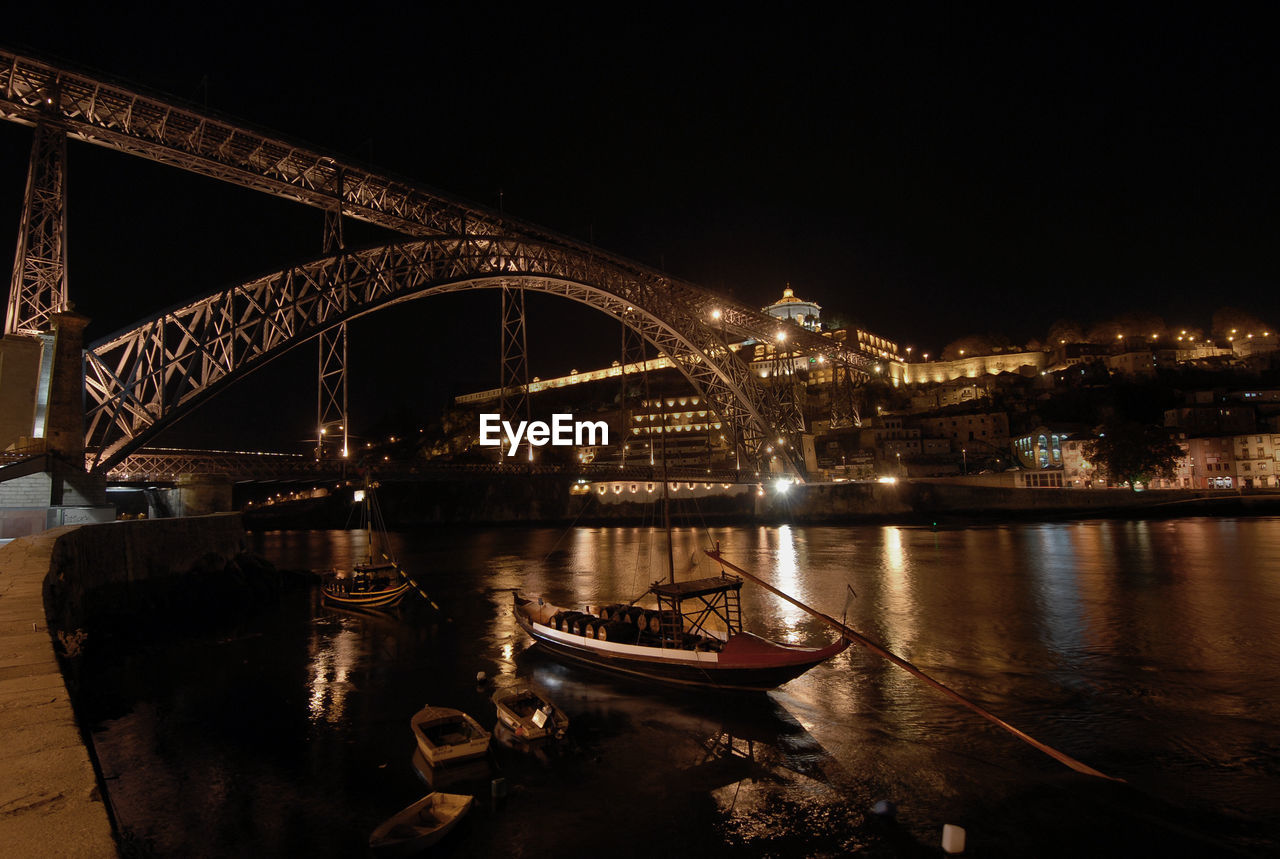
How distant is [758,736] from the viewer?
10.5 m

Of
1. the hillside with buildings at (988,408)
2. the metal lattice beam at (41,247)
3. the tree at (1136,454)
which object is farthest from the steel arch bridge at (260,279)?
the tree at (1136,454)

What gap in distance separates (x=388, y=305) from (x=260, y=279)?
15.2 ft

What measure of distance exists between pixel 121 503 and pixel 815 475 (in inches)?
2232

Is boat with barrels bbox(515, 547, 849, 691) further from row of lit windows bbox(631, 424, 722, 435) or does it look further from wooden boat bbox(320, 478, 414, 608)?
row of lit windows bbox(631, 424, 722, 435)

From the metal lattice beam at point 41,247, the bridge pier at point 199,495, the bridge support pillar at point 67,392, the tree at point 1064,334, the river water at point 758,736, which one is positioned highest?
the tree at point 1064,334

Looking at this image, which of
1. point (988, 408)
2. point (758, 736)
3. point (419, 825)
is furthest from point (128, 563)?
point (988, 408)

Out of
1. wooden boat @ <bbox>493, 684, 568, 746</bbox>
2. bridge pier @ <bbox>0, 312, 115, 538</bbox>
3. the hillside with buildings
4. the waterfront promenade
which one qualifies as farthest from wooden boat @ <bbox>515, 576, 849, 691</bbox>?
the hillside with buildings

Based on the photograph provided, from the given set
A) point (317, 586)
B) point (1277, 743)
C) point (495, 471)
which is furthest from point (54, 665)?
point (495, 471)

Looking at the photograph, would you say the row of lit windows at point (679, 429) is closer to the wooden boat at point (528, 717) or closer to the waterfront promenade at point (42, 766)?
the wooden boat at point (528, 717)

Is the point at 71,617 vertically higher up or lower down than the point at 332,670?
higher up

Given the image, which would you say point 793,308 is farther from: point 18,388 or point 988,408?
A: point 18,388

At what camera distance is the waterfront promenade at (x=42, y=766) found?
2.94 m

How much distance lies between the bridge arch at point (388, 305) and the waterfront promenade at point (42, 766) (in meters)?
16.0

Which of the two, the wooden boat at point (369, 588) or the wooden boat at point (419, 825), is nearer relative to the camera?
the wooden boat at point (419, 825)
